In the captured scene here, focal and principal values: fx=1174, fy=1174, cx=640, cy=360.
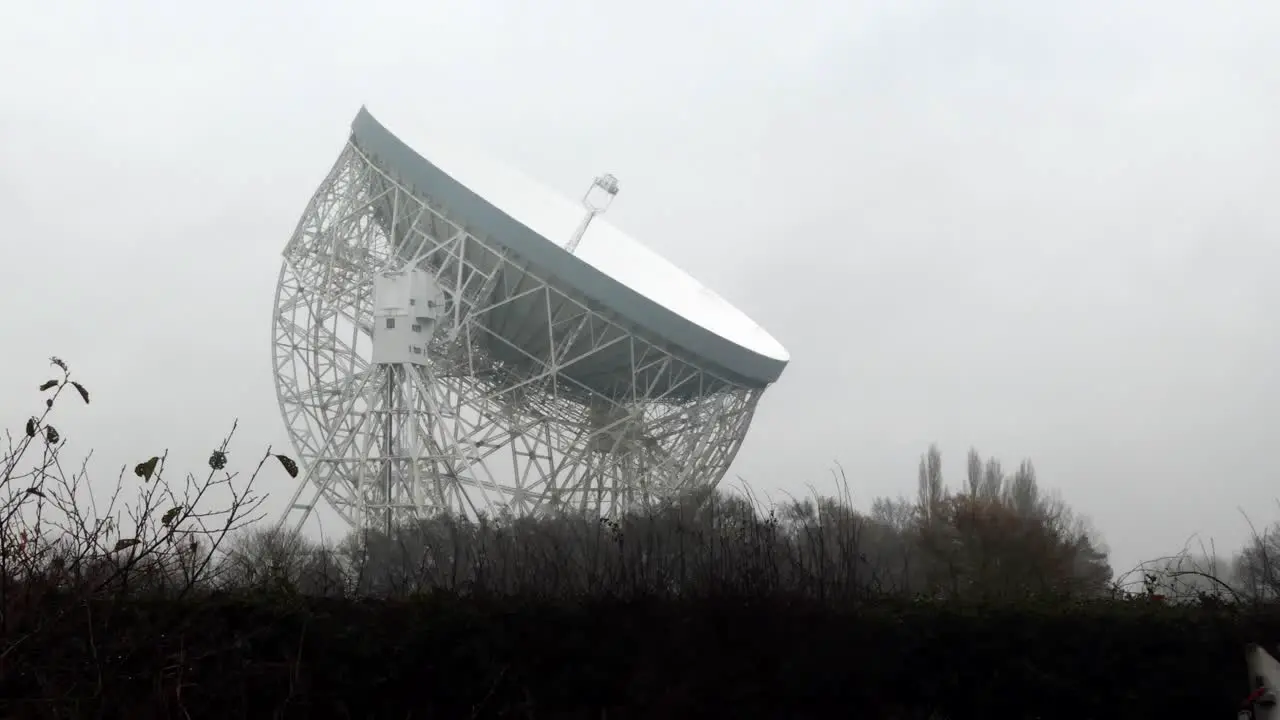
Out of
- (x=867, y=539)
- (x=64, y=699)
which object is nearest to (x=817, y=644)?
(x=64, y=699)

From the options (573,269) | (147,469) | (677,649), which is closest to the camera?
(147,469)

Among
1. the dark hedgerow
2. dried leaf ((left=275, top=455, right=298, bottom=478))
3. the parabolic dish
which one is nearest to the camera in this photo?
dried leaf ((left=275, top=455, right=298, bottom=478))

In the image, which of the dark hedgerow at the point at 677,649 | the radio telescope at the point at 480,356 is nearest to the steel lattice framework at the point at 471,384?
the radio telescope at the point at 480,356

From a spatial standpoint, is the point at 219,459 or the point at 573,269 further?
the point at 573,269

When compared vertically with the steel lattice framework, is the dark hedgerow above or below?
below

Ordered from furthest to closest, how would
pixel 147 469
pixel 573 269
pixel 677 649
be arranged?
pixel 573 269, pixel 677 649, pixel 147 469

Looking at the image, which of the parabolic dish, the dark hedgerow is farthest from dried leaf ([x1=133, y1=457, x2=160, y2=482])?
the parabolic dish

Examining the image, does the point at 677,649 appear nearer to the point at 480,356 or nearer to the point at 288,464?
the point at 288,464

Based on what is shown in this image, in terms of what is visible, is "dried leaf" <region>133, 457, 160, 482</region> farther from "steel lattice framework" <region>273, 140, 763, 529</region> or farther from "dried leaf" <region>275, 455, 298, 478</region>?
"steel lattice framework" <region>273, 140, 763, 529</region>

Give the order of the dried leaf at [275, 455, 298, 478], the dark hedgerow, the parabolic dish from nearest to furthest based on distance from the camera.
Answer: the dried leaf at [275, 455, 298, 478] → the dark hedgerow → the parabolic dish

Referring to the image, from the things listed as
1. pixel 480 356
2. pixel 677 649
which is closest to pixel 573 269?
pixel 480 356

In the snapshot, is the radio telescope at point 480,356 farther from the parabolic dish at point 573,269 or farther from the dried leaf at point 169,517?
the dried leaf at point 169,517

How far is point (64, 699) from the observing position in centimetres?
504

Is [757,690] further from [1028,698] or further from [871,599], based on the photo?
[1028,698]
